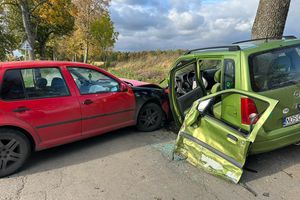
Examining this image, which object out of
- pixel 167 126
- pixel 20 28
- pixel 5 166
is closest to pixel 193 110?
pixel 167 126

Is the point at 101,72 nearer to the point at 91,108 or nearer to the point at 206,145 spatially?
the point at 91,108

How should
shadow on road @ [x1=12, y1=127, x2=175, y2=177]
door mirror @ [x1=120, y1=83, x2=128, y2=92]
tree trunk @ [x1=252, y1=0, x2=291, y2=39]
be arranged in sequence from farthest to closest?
1. tree trunk @ [x1=252, y1=0, x2=291, y2=39]
2. door mirror @ [x1=120, y1=83, x2=128, y2=92]
3. shadow on road @ [x1=12, y1=127, x2=175, y2=177]

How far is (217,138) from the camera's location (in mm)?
4000

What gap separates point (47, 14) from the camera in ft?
80.5

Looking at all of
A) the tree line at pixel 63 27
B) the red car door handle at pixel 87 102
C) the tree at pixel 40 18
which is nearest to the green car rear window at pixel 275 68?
the red car door handle at pixel 87 102

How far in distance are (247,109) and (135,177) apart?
1809 millimetres

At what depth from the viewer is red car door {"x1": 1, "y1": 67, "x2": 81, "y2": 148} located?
14.1 feet

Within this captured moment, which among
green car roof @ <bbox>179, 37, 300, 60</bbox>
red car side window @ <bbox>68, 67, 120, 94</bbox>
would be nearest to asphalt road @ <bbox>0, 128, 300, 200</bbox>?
red car side window @ <bbox>68, 67, 120, 94</bbox>

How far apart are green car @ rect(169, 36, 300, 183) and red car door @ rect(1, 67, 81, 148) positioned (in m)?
1.84

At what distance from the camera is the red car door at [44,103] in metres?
4.31

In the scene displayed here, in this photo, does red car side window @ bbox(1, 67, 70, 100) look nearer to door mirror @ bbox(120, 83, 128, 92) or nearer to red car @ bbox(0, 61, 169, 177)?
red car @ bbox(0, 61, 169, 177)

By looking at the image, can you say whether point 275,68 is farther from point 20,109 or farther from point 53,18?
point 53,18

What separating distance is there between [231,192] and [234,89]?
4.39 feet

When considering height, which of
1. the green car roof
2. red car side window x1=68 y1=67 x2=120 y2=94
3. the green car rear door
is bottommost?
the green car rear door
